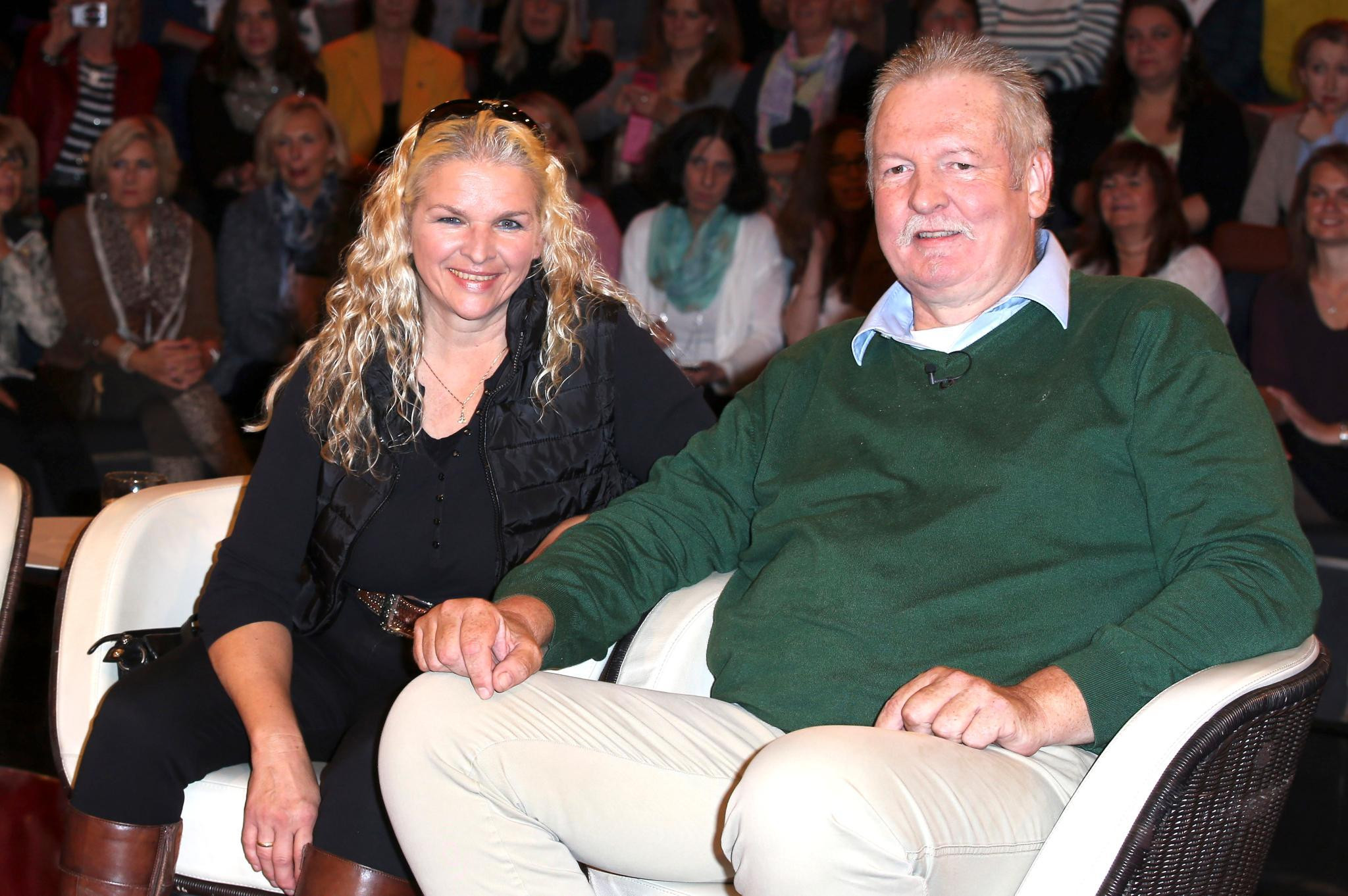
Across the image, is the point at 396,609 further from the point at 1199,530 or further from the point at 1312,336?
the point at 1312,336

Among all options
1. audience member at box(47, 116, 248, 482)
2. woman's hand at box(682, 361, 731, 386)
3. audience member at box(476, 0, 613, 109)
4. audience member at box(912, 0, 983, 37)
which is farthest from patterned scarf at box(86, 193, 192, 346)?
audience member at box(912, 0, 983, 37)

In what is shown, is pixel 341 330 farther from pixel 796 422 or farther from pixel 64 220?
pixel 64 220

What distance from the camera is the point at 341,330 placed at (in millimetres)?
1666

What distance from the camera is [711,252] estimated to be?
408cm

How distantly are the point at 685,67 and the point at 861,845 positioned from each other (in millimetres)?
3824

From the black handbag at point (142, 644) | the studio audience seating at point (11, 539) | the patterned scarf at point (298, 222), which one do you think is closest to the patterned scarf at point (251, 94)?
the patterned scarf at point (298, 222)

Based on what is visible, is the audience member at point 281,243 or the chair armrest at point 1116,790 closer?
the chair armrest at point 1116,790

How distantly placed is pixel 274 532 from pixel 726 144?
2824 mm

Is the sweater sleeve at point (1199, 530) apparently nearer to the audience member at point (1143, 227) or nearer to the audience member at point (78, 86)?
the audience member at point (1143, 227)

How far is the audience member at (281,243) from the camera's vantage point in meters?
4.41

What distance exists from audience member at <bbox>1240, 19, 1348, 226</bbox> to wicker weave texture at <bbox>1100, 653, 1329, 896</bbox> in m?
2.75

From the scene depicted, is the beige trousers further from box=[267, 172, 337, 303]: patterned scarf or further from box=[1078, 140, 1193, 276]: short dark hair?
box=[267, 172, 337, 303]: patterned scarf

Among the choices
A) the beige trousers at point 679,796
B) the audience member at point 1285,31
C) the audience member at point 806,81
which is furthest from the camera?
the audience member at point 806,81

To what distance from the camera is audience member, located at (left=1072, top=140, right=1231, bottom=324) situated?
3.47m
